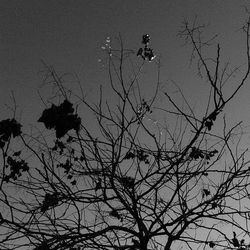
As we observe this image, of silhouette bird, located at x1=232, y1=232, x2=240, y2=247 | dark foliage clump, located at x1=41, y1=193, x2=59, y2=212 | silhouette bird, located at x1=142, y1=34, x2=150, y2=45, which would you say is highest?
silhouette bird, located at x1=142, y1=34, x2=150, y2=45

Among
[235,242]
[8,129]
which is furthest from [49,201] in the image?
[235,242]

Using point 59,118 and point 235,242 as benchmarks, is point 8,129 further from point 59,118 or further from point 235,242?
point 235,242

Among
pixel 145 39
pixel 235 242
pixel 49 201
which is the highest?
pixel 145 39

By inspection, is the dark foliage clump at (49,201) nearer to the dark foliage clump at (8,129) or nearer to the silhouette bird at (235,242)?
the dark foliage clump at (8,129)

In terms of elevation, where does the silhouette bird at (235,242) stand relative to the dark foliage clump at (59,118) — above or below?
below

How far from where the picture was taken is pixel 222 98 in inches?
181

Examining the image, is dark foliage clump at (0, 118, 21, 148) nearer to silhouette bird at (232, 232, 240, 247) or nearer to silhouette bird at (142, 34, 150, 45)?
silhouette bird at (142, 34, 150, 45)

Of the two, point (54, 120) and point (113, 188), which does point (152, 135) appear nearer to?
point (113, 188)

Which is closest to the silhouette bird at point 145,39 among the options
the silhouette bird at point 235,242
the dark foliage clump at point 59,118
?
the dark foliage clump at point 59,118

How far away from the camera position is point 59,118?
4109 millimetres

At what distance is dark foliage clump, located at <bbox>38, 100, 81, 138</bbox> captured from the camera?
4.06m

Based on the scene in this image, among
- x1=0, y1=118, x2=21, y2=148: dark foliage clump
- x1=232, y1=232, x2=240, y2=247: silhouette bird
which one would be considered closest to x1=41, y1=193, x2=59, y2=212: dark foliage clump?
x1=0, y1=118, x2=21, y2=148: dark foliage clump

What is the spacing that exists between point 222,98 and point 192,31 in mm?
1149

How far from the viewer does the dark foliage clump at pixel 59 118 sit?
4.06m
